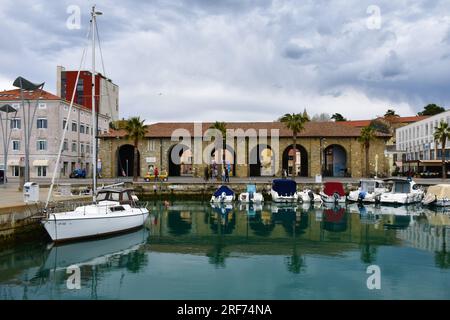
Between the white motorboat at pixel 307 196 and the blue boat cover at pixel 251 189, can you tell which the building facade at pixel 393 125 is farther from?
the blue boat cover at pixel 251 189

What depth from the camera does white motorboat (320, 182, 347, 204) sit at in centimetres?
4219

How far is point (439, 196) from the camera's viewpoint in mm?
39125

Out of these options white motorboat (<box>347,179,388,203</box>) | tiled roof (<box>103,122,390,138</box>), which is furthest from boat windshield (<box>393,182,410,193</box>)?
tiled roof (<box>103,122,390,138</box>)

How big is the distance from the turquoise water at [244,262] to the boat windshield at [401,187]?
11.9 meters

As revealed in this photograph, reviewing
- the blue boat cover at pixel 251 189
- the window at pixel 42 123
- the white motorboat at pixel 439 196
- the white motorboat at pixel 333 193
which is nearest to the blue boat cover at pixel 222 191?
the blue boat cover at pixel 251 189

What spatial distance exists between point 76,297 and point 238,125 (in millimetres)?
48927

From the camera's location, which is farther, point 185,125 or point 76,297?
point 185,125

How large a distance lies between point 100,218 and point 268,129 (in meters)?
40.6

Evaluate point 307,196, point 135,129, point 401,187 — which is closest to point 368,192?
point 401,187

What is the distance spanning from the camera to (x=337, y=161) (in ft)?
210

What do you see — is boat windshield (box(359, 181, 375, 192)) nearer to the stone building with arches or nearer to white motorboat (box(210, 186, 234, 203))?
white motorboat (box(210, 186, 234, 203))

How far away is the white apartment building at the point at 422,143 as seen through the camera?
6594 centimetres
